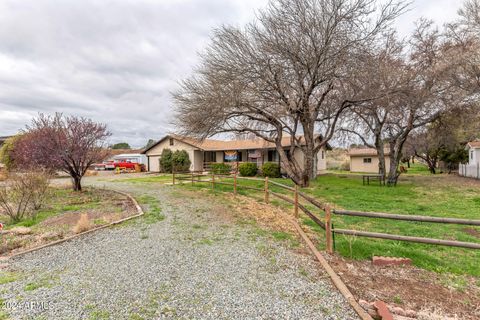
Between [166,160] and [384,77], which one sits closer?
[384,77]

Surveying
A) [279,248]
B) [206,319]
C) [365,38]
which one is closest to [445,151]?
[365,38]

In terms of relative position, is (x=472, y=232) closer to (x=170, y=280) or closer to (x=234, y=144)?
(x=170, y=280)

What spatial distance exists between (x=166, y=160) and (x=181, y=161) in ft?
6.37

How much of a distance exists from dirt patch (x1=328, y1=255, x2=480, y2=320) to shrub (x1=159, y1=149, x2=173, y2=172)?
23.8m

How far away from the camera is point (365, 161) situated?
30031mm

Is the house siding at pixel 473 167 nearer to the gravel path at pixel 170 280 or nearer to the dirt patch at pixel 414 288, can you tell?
the dirt patch at pixel 414 288

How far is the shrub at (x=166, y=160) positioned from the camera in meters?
26.1

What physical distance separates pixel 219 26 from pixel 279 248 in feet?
33.1

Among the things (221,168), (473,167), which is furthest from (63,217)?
(473,167)

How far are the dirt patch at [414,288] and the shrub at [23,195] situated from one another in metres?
9.18

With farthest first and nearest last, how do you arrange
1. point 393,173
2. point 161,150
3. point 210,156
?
point 161,150, point 210,156, point 393,173

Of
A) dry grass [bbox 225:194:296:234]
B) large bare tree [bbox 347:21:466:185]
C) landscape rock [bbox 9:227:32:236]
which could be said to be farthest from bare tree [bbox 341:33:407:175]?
landscape rock [bbox 9:227:32:236]

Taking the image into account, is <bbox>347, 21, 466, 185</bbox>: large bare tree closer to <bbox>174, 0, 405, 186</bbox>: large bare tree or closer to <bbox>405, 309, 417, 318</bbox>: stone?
<bbox>174, 0, 405, 186</bbox>: large bare tree

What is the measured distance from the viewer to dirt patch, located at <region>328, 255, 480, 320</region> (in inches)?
118
